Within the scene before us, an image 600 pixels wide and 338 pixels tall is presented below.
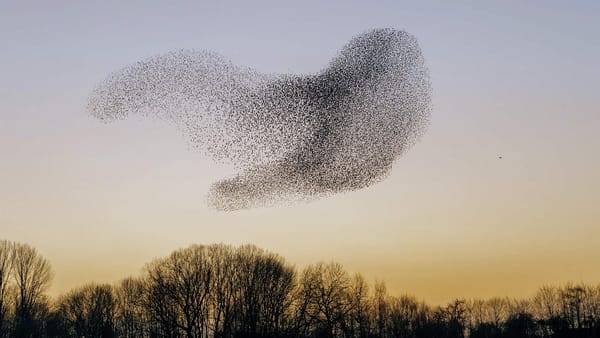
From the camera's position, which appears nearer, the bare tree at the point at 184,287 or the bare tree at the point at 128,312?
the bare tree at the point at 184,287

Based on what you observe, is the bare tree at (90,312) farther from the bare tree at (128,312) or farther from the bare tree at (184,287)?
the bare tree at (184,287)

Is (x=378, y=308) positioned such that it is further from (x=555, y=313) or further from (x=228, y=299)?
(x=228, y=299)

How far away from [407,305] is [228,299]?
61.6 meters

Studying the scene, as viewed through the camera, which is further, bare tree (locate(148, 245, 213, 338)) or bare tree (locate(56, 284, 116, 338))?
bare tree (locate(56, 284, 116, 338))

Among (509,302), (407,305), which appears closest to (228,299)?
(407,305)

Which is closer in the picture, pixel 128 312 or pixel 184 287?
pixel 184 287

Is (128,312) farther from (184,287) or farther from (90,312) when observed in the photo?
(184,287)

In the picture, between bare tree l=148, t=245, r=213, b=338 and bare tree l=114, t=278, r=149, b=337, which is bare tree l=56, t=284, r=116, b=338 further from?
bare tree l=148, t=245, r=213, b=338

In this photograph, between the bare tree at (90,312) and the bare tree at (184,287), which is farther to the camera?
the bare tree at (90,312)

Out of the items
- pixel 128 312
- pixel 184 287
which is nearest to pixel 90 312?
pixel 128 312

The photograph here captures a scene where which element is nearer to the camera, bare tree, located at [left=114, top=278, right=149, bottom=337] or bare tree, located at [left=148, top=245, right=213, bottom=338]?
bare tree, located at [left=148, top=245, right=213, bottom=338]

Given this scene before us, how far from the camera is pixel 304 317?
94688mm

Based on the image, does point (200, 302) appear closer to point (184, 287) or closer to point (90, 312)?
point (184, 287)

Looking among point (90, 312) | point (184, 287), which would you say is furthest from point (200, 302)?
point (90, 312)
